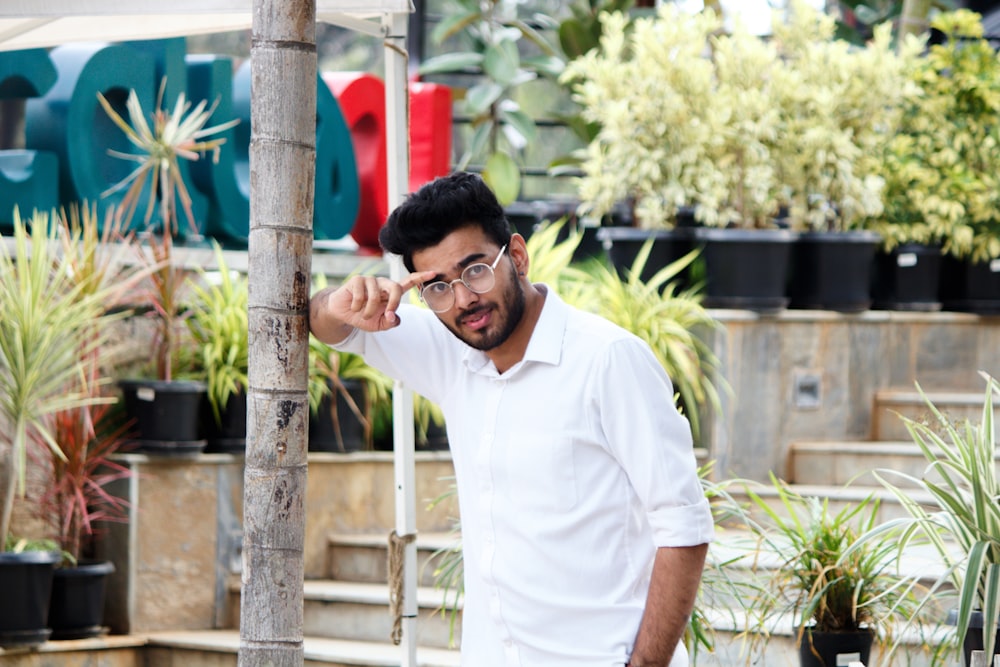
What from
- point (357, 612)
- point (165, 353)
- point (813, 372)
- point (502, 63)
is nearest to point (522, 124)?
point (502, 63)

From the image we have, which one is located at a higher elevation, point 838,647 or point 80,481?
point 80,481

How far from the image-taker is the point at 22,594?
17.2ft

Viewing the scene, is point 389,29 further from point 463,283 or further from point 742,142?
point 742,142

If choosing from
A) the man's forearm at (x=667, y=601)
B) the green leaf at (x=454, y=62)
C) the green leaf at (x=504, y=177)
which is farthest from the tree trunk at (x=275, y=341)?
the green leaf at (x=454, y=62)

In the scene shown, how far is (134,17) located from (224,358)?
242 cm

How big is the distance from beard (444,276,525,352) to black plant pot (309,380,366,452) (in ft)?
12.8

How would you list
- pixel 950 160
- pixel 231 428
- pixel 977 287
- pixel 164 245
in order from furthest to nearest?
pixel 977 287 → pixel 950 160 → pixel 231 428 → pixel 164 245

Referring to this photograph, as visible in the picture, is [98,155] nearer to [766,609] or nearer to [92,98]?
[92,98]

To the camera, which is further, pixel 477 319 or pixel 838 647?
pixel 838 647

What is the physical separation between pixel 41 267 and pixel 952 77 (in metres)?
4.55

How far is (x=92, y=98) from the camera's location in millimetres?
6930

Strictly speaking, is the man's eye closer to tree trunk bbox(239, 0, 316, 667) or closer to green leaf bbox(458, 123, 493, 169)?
tree trunk bbox(239, 0, 316, 667)

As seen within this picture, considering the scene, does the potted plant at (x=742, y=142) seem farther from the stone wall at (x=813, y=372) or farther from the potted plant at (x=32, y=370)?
the potted plant at (x=32, y=370)

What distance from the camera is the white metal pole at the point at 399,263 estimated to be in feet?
11.1
